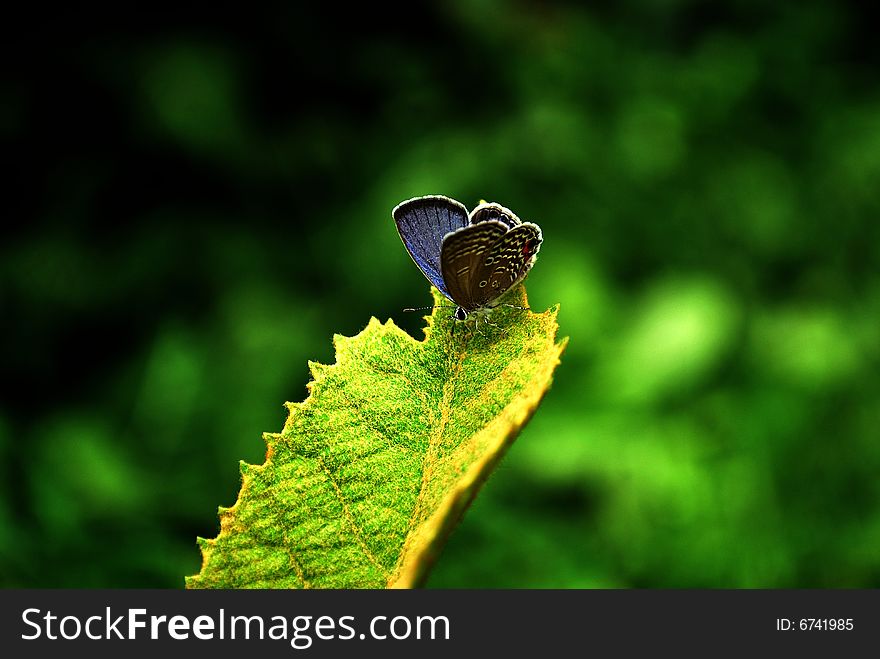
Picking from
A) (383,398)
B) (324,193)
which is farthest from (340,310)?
(383,398)

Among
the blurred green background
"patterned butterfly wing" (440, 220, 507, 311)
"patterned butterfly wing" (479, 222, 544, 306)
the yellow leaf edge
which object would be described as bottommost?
the yellow leaf edge

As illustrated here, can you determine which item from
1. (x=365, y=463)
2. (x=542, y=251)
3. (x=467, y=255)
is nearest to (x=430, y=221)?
(x=467, y=255)

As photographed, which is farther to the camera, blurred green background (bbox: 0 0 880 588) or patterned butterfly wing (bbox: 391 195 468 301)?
blurred green background (bbox: 0 0 880 588)

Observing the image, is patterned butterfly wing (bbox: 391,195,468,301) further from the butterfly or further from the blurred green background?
the blurred green background

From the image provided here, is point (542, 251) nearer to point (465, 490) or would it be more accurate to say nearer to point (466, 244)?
point (466, 244)

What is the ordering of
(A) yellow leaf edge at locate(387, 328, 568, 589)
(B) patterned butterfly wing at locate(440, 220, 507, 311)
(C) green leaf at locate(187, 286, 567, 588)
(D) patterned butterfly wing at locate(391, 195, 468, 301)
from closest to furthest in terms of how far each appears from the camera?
(A) yellow leaf edge at locate(387, 328, 568, 589), (C) green leaf at locate(187, 286, 567, 588), (B) patterned butterfly wing at locate(440, 220, 507, 311), (D) patterned butterfly wing at locate(391, 195, 468, 301)

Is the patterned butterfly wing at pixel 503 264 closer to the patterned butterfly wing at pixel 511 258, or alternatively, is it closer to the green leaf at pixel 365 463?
the patterned butterfly wing at pixel 511 258

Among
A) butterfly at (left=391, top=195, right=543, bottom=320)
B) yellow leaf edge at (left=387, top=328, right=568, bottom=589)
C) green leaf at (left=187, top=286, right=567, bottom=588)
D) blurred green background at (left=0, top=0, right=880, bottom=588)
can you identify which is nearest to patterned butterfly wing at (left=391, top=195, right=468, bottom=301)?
butterfly at (left=391, top=195, right=543, bottom=320)

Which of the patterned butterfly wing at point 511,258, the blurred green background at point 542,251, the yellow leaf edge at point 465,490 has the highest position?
the blurred green background at point 542,251

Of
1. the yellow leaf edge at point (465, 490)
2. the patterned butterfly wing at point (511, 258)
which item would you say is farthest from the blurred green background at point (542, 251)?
the yellow leaf edge at point (465, 490)
